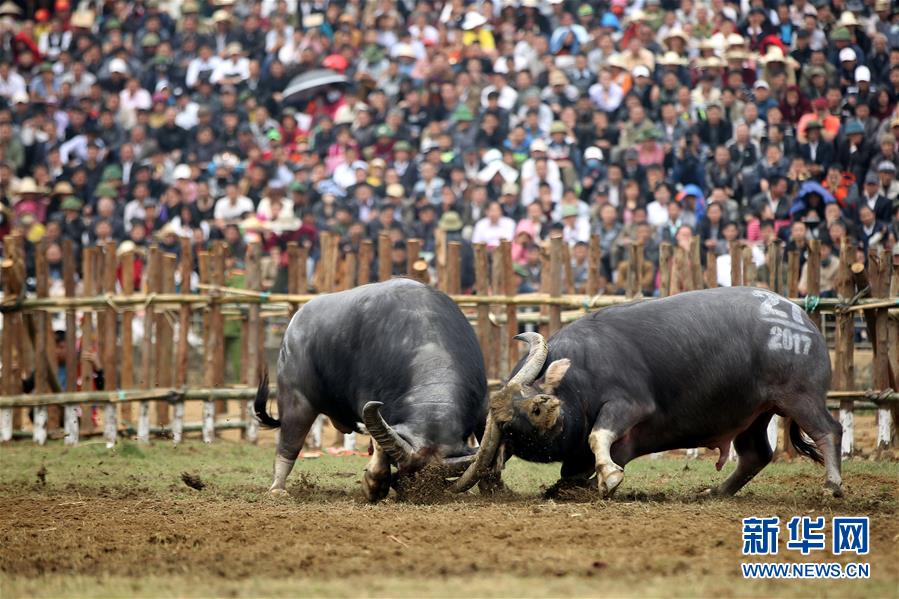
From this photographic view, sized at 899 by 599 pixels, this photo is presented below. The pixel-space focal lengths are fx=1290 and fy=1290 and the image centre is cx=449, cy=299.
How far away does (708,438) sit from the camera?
845 cm

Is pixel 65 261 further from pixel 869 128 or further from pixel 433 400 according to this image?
pixel 869 128

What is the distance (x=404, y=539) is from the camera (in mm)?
6625

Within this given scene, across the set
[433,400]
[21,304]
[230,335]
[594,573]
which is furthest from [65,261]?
[594,573]

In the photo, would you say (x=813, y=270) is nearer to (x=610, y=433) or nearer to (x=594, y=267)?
(x=594, y=267)

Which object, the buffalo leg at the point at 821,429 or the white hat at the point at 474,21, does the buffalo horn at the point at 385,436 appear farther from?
the white hat at the point at 474,21

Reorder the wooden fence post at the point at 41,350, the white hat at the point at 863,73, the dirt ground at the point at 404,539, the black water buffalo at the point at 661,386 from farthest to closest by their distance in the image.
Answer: the white hat at the point at 863,73 < the wooden fence post at the point at 41,350 < the black water buffalo at the point at 661,386 < the dirt ground at the point at 404,539

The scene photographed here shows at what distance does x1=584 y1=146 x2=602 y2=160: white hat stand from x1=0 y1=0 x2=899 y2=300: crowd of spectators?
0.05 m

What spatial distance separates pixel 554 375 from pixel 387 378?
1174mm

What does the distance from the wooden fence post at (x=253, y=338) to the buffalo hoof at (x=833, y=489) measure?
6.04 meters

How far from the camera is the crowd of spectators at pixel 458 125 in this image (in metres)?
15.6

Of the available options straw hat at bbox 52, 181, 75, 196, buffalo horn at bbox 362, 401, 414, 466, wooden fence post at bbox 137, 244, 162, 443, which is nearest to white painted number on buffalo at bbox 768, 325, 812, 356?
buffalo horn at bbox 362, 401, 414, 466

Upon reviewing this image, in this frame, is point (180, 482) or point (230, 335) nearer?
point (180, 482)

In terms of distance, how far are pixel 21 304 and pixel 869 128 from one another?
9907mm

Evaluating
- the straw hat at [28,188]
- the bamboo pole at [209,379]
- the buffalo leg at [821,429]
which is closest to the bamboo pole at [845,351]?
the buffalo leg at [821,429]
